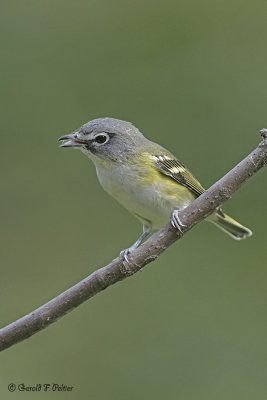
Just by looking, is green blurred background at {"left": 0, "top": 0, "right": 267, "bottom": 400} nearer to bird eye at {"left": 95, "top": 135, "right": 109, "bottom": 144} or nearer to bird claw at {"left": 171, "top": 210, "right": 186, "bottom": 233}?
bird eye at {"left": 95, "top": 135, "right": 109, "bottom": 144}

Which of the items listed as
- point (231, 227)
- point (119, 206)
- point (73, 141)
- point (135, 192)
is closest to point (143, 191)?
point (135, 192)

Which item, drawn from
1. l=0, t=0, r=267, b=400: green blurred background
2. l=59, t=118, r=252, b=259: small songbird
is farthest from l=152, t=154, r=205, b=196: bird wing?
l=0, t=0, r=267, b=400: green blurred background

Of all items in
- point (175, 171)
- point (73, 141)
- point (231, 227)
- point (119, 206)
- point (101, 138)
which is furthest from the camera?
point (119, 206)

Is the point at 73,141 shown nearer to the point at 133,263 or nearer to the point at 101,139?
the point at 101,139

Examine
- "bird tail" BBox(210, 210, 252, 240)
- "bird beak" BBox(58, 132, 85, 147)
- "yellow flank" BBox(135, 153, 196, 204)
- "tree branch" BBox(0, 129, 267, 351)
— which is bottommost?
"tree branch" BBox(0, 129, 267, 351)

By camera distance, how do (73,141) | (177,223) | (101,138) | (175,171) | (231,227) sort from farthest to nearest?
(231,227) → (175,171) → (101,138) → (73,141) → (177,223)

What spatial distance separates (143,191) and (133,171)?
15 centimetres

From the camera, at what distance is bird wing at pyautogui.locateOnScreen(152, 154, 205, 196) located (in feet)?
12.4

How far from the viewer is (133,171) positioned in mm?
3637

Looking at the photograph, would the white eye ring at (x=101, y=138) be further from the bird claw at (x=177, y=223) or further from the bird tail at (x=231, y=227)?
the bird claw at (x=177, y=223)

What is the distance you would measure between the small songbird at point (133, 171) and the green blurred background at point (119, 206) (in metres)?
1.81

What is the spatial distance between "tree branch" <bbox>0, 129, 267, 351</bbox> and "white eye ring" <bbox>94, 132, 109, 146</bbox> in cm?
115

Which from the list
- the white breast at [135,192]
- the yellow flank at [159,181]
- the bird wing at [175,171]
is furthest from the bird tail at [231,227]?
the white breast at [135,192]

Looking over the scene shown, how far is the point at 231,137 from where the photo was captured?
19.5ft
